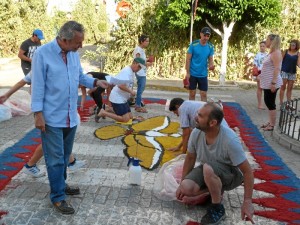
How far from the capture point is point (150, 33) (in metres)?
14.7

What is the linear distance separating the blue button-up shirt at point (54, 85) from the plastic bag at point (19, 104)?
471 cm

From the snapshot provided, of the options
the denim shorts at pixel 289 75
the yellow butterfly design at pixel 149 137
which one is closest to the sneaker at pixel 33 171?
the yellow butterfly design at pixel 149 137

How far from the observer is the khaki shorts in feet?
11.5

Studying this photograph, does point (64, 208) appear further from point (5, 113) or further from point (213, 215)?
point (5, 113)

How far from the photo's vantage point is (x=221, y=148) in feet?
11.3

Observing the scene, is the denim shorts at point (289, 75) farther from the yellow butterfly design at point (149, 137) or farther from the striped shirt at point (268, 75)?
the yellow butterfly design at point (149, 137)

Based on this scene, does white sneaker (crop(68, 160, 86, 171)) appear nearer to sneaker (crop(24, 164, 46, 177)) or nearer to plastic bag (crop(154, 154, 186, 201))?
sneaker (crop(24, 164, 46, 177))

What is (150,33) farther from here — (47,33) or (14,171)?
(14,171)

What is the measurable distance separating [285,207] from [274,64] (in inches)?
134

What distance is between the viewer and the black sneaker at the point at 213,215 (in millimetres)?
3475

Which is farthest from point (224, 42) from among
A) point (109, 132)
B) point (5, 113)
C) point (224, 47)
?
point (5, 113)

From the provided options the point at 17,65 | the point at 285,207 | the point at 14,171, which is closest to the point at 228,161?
the point at 285,207

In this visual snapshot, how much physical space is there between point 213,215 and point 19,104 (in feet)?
19.1

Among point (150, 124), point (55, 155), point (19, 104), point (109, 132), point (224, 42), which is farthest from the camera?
point (224, 42)
